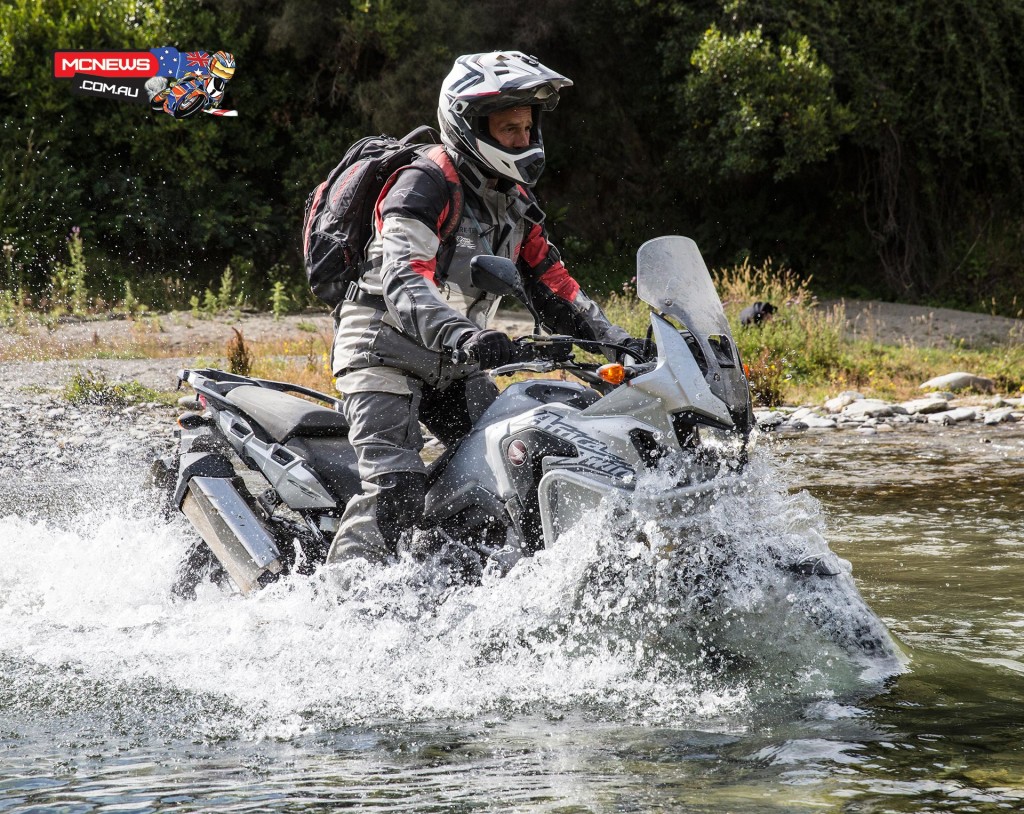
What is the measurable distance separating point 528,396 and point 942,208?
69.0 ft

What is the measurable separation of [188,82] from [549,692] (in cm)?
2081

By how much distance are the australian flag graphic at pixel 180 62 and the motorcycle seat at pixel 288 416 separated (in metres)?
17.4

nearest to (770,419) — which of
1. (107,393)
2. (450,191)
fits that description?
(107,393)

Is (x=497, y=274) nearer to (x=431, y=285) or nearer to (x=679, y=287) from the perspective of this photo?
(x=431, y=285)

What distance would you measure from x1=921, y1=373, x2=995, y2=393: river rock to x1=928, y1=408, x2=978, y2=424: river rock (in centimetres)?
130

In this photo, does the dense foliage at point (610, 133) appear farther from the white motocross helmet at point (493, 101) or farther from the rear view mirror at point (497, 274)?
the rear view mirror at point (497, 274)

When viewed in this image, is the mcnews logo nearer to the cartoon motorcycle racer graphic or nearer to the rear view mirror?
the cartoon motorcycle racer graphic

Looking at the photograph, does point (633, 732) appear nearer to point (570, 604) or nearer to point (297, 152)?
point (570, 604)

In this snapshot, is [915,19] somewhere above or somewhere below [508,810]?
above

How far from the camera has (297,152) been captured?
22672 mm

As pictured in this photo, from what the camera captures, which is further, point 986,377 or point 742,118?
point 742,118

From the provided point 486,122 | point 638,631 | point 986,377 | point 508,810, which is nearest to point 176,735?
point 508,810

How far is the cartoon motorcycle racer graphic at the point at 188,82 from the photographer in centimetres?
2097

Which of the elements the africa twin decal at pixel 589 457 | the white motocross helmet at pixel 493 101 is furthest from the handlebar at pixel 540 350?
the white motocross helmet at pixel 493 101
